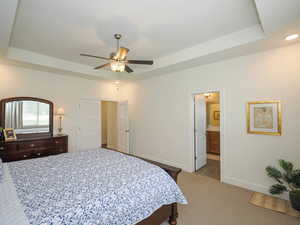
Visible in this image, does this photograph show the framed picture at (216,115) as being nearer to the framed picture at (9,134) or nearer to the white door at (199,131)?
the white door at (199,131)

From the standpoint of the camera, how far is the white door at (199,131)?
12.8 feet

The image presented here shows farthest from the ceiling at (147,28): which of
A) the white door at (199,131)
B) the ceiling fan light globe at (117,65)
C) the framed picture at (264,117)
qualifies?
the white door at (199,131)

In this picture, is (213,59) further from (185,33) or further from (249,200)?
(249,200)

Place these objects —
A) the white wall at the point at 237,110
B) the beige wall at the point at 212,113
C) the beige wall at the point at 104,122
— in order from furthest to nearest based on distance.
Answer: the beige wall at the point at 104,122 → the beige wall at the point at 212,113 → the white wall at the point at 237,110

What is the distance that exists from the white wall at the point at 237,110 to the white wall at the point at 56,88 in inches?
81.5

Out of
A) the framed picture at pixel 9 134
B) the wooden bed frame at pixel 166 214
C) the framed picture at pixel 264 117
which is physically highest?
the framed picture at pixel 264 117

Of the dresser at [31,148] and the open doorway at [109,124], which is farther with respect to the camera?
the open doorway at [109,124]

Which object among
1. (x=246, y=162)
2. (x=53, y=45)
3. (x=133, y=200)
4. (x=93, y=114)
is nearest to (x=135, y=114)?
(x=93, y=114)

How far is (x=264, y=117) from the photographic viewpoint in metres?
2.75

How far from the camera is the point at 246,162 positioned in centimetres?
293

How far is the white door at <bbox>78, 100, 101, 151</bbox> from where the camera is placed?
4.67 metres

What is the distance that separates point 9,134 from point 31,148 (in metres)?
0.55

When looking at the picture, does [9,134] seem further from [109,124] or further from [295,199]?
[295,199]

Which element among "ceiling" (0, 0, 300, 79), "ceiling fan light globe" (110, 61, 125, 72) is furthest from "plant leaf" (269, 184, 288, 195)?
"ceiling fan light globe" (110, 61, 125, 72)
